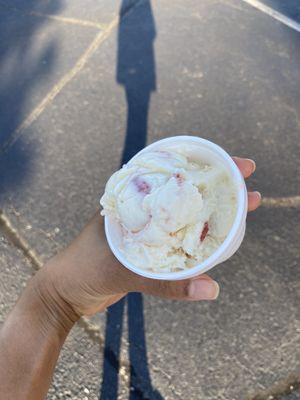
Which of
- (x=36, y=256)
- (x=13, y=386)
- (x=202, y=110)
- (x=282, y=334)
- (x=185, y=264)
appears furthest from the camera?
(x=202, y=110)

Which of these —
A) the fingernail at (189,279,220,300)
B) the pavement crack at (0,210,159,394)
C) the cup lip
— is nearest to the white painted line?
the cup lip

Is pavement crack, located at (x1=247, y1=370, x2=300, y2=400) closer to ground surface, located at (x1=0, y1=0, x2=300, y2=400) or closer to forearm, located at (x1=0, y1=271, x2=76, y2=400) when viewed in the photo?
ground surface, located at (x1=0, y1=0, x2=300, y2=400)

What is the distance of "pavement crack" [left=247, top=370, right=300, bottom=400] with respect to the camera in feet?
6.92

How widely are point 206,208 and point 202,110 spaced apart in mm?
1717

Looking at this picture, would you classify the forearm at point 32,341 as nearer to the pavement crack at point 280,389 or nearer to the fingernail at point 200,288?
the fingernail at point 200,288

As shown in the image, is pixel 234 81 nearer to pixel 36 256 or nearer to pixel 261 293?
pixel 261 293

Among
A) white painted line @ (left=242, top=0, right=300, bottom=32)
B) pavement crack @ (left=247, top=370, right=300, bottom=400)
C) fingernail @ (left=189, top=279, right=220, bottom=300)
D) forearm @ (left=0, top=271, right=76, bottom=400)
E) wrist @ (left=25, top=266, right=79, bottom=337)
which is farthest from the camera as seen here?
white painted line @ (left=242, top=0, right=300, bottom=32)

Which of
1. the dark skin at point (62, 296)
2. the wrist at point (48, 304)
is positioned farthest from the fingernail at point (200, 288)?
the wrist at point (48, 304)

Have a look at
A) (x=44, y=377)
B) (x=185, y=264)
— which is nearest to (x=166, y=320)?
(x=44, y=377)

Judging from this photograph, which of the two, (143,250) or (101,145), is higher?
(143,250)

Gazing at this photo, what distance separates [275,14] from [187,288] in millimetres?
2599

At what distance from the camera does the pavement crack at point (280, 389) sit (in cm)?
211

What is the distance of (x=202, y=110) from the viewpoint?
3037 mm

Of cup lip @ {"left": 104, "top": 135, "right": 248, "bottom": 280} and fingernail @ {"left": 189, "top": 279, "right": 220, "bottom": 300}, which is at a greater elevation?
cup lip @ {"left": 104, "top": 135, "right": 248, "bottom": 280}
